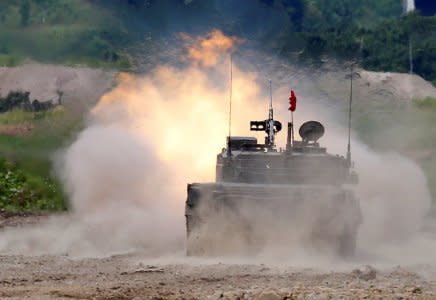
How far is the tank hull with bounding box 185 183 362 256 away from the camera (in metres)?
26.6

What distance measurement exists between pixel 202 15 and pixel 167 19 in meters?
0.92

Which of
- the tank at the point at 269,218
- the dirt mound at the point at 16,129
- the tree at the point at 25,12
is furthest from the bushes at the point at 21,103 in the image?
the tank at the point at 269,218

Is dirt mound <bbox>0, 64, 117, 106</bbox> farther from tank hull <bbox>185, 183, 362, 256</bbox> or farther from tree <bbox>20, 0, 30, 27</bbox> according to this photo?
tank hull <bbox>185, 183, 362, 256</bbox>

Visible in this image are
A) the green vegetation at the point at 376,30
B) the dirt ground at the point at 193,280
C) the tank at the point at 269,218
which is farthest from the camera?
the green vegetation at the point at 376,30

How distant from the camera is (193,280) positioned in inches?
886

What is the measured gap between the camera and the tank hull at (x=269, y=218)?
1048 inches

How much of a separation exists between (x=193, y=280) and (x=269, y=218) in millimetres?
4487

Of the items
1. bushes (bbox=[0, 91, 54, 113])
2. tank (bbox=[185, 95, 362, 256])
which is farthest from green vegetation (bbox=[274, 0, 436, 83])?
tank (bbox=[185, 95, 362, 256])

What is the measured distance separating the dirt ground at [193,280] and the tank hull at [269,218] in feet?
2.62

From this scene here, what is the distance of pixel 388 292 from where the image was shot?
65.8 ft

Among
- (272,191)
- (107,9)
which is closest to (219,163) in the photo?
(272,191)

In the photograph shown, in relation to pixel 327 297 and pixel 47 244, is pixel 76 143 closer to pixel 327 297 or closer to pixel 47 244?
pixel 47 244

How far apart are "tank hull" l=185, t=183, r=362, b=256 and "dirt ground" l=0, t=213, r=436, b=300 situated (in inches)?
31.4

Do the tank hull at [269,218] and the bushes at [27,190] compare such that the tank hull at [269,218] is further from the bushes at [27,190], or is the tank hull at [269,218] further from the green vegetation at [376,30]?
the green vegetation at [376,30]
